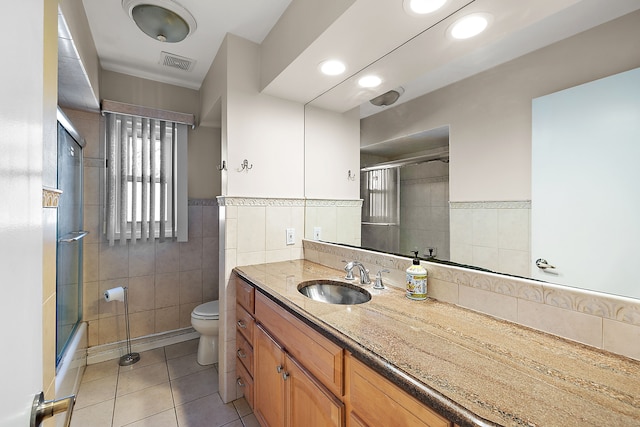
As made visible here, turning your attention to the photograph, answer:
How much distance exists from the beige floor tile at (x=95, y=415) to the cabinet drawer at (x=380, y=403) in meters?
1.75

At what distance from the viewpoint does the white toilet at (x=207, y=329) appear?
223 centimetres

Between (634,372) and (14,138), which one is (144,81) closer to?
(14,138)

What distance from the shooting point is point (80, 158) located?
221cm

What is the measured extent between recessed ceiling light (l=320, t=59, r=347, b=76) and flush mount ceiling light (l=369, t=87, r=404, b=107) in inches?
10.6

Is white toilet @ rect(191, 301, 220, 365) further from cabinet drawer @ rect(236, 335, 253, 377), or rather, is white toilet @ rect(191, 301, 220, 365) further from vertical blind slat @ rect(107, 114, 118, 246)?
vertical blind slat @ rect(107, 114, 118, 246)

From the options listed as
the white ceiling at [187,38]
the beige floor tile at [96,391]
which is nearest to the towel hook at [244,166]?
the white ceiling at [187,38]

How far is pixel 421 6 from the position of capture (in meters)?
1.16

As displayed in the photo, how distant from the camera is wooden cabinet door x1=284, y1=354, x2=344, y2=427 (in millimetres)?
965

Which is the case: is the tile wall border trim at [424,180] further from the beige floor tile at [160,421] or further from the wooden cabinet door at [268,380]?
the beige floor tile at [160,421]

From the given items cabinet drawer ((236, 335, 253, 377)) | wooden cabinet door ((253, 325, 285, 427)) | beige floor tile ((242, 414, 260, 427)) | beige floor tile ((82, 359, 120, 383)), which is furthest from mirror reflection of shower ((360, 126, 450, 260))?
beige floor tile ((82, 359, 120, 383))

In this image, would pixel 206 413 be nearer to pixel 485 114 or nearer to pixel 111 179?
pixel 111 179

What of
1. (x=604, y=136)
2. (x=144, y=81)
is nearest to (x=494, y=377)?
(x=604, y=136)

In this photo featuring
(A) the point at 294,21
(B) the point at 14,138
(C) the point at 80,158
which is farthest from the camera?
(C) the point at 80,158

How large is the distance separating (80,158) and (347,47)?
220 centimetres
